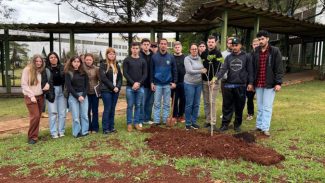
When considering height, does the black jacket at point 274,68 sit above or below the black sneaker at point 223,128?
above

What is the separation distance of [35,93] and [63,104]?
56 cm

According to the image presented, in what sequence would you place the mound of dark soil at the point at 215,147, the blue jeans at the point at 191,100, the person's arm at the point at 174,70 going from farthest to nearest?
the person's arm at the point at 174,70
the blue jeans at the point at 191,100
the mound of dark soil at the point at 215,147

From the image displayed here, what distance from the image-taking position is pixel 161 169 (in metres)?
4.27

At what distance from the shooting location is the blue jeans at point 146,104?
6.89 m

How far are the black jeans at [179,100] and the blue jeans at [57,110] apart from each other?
2383 millimetres

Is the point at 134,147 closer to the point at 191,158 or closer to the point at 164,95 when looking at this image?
the point at 191,158

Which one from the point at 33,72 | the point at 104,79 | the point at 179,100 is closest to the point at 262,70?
the point at 179,100

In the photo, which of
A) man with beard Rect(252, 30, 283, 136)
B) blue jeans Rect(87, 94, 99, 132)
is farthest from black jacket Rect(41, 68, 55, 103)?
man with beard Rect(252, 30, 283, 136)

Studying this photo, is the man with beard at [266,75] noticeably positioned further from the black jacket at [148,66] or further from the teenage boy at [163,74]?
the black jacket at [148,66]

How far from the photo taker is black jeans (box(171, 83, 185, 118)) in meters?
7.07

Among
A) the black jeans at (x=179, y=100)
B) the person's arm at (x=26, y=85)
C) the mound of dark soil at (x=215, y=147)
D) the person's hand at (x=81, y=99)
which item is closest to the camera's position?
the mound of dark soil at (x=215, y=147)

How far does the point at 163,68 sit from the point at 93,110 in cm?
164

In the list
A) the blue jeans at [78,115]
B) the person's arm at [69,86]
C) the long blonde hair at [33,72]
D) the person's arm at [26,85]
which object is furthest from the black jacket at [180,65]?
the person's arm at [26,85]

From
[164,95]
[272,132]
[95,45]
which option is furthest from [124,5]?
[95,45]
